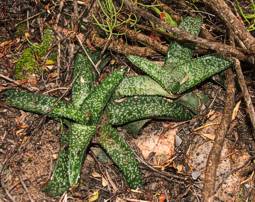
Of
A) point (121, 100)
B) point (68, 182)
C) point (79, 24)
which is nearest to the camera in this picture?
point (68, 182)

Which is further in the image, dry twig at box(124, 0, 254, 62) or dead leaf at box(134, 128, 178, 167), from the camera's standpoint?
dead leaf at box(134, 128, 178, 167)

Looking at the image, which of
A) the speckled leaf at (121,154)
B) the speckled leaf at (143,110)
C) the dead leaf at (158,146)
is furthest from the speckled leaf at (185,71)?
the speckled leaf at (121,154)

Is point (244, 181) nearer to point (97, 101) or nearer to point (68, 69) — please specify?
point (97, 101)

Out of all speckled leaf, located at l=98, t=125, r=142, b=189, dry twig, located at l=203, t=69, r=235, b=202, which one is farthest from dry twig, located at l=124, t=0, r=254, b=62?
speckled leaf, located at l=98, t=125, r=142, b=189

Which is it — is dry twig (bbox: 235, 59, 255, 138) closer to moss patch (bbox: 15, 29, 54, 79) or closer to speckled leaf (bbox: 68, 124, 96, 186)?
speckled leaf (bbox: 68, 124, 96, 186)

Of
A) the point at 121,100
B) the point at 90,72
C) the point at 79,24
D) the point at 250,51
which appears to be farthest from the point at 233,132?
the point at 79,24

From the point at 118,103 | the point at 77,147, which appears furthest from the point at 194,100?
the point at 77,147
